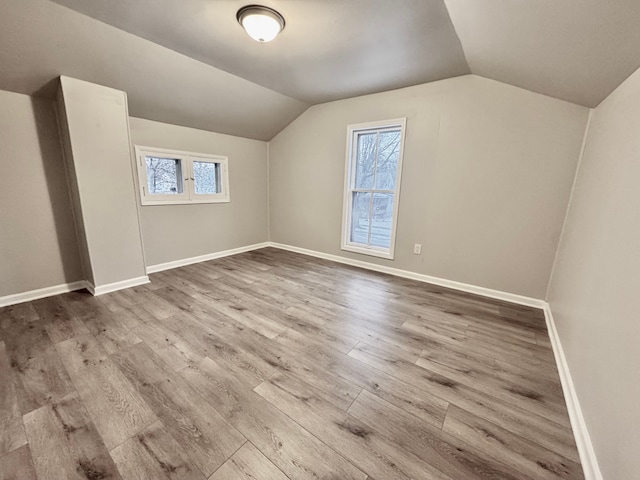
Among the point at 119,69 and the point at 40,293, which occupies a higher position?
the point at 119,69

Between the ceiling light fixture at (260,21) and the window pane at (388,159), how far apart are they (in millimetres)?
1904

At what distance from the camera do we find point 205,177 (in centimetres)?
380

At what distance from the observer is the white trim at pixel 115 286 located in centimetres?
261

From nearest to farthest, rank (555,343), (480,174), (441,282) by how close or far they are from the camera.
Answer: (555,343) < (480,174) < (441,282)

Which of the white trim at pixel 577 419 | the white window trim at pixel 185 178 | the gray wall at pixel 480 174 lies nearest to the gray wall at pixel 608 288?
the white trim at pixel 577 419

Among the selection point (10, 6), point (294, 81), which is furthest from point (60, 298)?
point (294, 81)

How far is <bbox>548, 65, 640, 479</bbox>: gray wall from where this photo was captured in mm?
958

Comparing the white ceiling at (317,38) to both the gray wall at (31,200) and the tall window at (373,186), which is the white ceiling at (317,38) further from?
the gray wall at (31,200)

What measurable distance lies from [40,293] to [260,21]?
3.28 meters

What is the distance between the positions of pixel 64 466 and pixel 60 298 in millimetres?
2172

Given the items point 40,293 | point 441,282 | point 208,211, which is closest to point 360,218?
point 441,282

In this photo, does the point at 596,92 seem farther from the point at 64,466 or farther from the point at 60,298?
the point at 60,298

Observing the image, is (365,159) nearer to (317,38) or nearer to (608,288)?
(317,38)

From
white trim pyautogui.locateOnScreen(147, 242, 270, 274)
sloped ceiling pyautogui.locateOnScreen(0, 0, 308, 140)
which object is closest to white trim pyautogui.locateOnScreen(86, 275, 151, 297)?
white trim pyautogui.locateOnScreen(147, 242, 270, 274)
